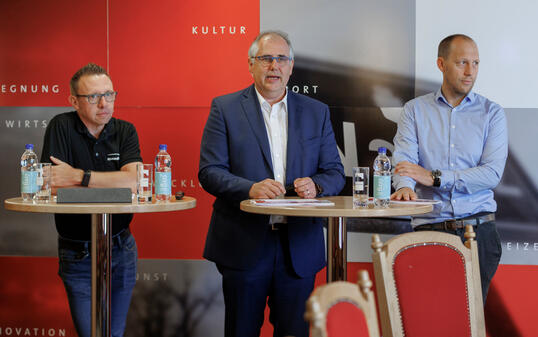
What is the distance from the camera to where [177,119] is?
164 inches

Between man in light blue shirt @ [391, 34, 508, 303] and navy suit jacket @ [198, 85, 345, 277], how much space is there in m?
0.49

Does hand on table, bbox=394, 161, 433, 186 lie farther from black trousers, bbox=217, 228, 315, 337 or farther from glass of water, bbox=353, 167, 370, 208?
black trousers, bbox=217, 228, 315, 337

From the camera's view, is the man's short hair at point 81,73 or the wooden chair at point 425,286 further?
the man's short hair at point 81,73

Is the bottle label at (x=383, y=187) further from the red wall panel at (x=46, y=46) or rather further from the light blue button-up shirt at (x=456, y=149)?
the red wall panel at (x=46, y=46)

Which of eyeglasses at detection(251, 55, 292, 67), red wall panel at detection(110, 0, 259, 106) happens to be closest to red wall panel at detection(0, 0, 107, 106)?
red wall panel at detection(110, 0, 259, 106)

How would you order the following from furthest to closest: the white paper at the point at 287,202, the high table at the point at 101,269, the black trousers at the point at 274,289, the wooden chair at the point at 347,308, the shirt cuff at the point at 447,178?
the shirt cuff at the point at 447,178
the black trousers at the point at 274,289
the high table at the point at 101,269
the white paper at the point at 287,202
the wooden chair at the point at 347,308

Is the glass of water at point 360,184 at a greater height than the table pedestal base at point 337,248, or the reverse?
the glass of water at point 360,184

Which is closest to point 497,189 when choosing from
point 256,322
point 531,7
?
point 531,7

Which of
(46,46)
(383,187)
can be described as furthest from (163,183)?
(46,46)

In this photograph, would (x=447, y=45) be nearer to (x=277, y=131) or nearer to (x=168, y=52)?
(x=277, y=131)

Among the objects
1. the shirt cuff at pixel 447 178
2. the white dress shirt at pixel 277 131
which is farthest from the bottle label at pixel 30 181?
the shirt cuff at pixel 447 178

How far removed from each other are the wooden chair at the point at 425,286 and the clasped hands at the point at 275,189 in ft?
3.04

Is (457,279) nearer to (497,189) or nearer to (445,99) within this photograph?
(445,99)

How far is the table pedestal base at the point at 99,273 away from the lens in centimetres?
263
